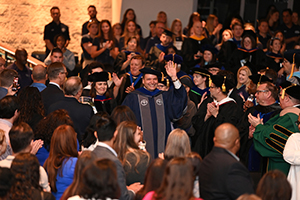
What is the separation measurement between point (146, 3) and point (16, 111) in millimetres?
8326

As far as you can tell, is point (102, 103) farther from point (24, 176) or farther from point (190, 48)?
point (190, 48)

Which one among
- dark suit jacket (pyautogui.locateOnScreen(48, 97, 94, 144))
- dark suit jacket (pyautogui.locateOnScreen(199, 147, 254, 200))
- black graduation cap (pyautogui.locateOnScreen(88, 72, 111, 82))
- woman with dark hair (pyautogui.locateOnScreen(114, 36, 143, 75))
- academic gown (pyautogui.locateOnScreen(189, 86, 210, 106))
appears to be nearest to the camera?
dark suit jacket (pyautogui.locateOnScreen(199, 147, 254, 200))

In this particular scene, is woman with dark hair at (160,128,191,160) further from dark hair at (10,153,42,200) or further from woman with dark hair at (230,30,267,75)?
woman with dark hair at (230,30,267,75)

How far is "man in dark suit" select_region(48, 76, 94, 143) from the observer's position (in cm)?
555

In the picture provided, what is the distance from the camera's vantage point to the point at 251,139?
636 centimetres

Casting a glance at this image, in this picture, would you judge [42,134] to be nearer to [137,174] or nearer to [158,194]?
[137,174]

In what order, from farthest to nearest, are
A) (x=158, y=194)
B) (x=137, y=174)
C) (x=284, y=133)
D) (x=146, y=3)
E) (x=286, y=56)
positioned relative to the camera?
(x=146, y=3) < (x=286, y=56) < (x=284, y=133) < (x=137, y=174) < (x=158, y=194)

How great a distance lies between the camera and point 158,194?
3148mm

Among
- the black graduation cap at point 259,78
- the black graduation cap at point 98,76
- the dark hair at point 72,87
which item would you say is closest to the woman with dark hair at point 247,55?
the black graduation cap at point 259,78

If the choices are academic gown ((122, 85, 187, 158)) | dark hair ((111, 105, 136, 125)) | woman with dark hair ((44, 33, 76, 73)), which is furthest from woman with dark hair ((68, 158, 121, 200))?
woman with dark hair ((44, 33, 76, 73))

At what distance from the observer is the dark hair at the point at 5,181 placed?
3.34m

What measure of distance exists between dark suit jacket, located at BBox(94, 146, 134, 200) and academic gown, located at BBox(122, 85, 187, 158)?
225 cm

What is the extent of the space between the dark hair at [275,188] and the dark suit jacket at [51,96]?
3.45 meters

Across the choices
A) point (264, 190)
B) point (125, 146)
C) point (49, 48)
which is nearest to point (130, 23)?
point (49, 48)
